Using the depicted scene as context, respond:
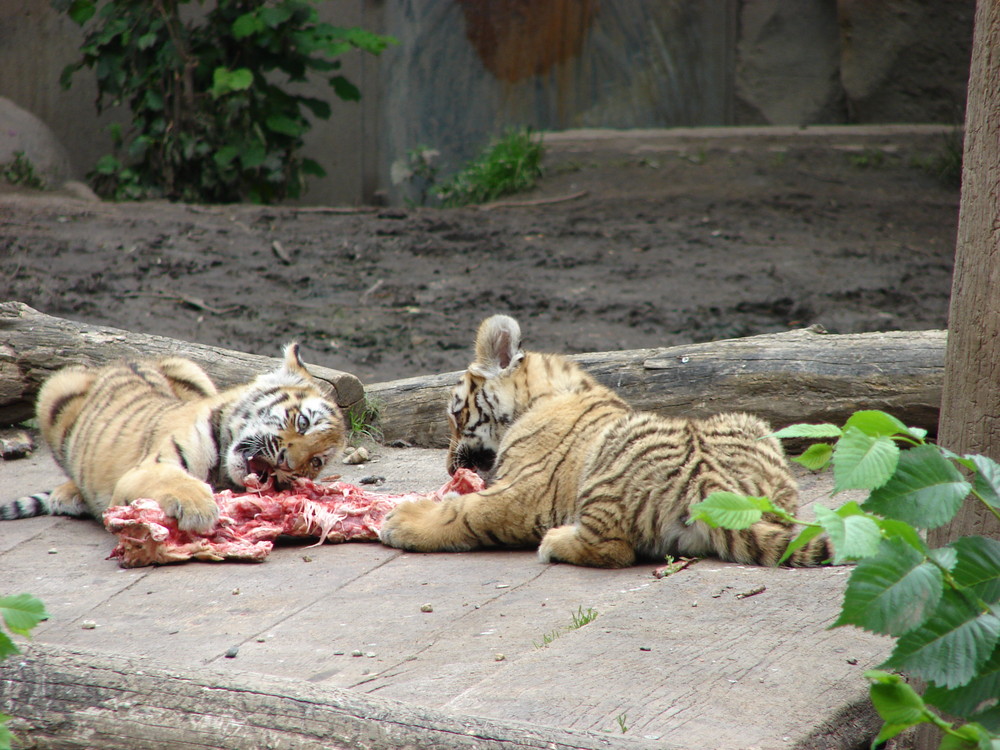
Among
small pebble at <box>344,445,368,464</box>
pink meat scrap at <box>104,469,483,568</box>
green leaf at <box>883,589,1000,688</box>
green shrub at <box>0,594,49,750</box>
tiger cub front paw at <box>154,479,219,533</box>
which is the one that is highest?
green shrub at <box>0,594,49,750</box>

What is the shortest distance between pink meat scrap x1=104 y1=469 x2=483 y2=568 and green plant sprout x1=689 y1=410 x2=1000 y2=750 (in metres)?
2.33

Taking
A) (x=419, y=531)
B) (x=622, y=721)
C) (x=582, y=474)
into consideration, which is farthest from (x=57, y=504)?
(x=622, y=721)

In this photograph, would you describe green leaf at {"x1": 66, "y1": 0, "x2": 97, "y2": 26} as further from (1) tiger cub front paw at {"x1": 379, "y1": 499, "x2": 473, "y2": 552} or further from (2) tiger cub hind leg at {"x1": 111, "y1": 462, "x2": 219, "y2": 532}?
(1) tiger cub front paw at {"x1": 379, "y1": 499, "x2": 473, "y2": 552}

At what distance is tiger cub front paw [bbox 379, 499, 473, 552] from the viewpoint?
3.72 metres

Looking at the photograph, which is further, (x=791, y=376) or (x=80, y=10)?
(x=80, y=10)

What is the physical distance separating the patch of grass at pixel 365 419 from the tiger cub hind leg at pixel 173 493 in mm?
1369

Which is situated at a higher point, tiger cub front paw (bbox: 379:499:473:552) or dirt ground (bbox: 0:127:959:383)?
dirt ground (bbox: 0:127:959:383)

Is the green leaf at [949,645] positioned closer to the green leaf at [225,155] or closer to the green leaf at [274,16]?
the green leaf at [225,155]

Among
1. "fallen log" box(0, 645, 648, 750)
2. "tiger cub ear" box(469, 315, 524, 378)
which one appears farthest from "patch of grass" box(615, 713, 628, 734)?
"tiger cub ear" box(469, 315, 524, 378)

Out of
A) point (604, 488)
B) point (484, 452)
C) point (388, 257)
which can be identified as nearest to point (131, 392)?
point (484, 452)

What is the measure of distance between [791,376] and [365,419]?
6.88 feet

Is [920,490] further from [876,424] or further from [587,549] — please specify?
[587,549]

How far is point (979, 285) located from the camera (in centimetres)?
224

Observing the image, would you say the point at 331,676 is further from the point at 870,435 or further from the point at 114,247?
the point at 114,247
